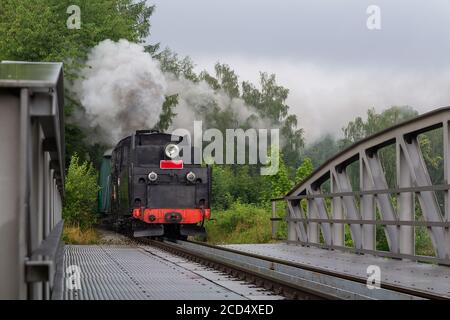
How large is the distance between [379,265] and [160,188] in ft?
31.5

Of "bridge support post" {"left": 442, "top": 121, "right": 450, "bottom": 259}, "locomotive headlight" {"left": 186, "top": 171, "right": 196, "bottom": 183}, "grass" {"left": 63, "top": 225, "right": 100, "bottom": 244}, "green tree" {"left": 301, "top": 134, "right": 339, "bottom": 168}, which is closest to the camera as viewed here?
"bridge support post" {"left": 442, "top": 121, "right": 450, "bottom": 259}

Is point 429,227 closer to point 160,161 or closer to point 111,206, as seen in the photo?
point 160,161

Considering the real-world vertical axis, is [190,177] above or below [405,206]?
above

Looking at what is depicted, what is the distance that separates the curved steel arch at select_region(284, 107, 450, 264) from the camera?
11420 millimetres

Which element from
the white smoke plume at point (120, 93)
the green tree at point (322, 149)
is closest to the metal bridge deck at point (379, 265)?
the white smoke plume at point (120, 93)

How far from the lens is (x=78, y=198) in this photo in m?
24.0

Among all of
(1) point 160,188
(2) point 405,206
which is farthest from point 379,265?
(1) point 160,188

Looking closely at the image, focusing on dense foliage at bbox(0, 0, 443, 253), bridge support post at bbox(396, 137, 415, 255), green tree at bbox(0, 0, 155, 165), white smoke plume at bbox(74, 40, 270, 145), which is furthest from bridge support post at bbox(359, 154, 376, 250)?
green tree at bbox(0, 0, 155, 165)

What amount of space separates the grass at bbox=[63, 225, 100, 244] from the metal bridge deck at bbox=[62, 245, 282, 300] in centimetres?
674

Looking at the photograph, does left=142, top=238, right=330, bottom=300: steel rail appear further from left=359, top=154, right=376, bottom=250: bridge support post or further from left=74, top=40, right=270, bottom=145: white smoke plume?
left=74, top=40, right=270, bottom=145: white smoke plume

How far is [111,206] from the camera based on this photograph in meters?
25.2

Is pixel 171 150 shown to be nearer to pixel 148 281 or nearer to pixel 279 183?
pixel 148 281

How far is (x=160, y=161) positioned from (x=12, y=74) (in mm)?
15815
